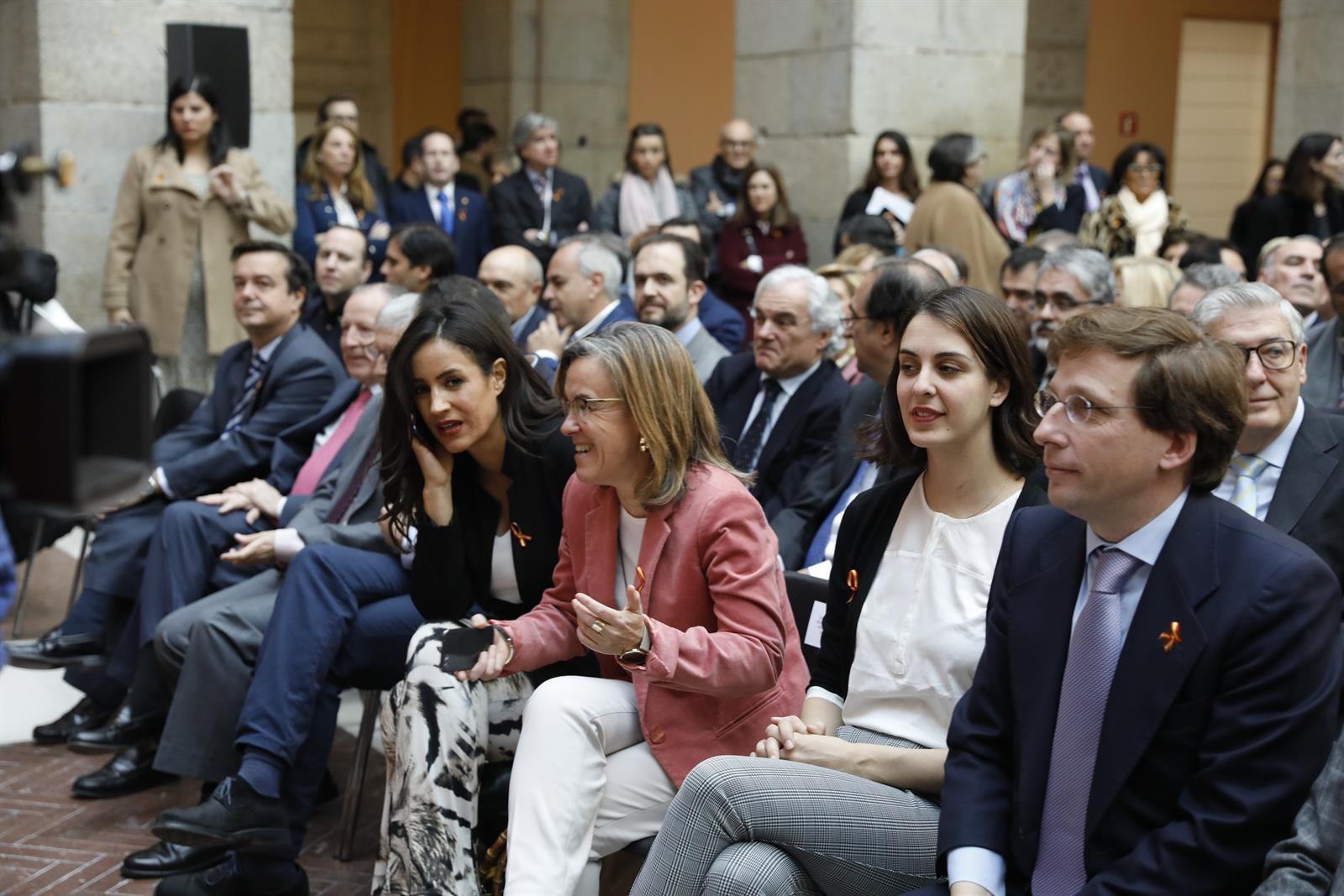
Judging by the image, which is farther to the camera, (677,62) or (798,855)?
(677,62)

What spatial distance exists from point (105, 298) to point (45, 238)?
0.49 meters

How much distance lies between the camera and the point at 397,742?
3.58 meters

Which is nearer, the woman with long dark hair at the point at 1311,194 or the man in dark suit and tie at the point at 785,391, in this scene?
the man in dark suit and tie at the point at 785,391

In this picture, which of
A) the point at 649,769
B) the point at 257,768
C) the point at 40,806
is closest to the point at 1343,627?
the point at 649,769

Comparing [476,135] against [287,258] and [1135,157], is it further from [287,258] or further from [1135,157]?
[287,258]

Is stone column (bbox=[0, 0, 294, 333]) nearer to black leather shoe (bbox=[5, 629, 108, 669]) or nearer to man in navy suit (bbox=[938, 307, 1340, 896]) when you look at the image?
black leather shoe (bbox=[5, 629, 108, 669])

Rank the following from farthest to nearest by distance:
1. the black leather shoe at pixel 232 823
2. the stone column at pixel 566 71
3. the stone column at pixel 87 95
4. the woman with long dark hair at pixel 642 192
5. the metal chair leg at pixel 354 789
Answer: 1. the stone column at pixel 566 71
2. the woman with long dark hair at pixel 642 192
3. the stone column at pixel 87 95
4. the metal chair leg at pixel 354 789
5. the black leather shoe at pixel 232 823

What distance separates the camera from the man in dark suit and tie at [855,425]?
176 inches

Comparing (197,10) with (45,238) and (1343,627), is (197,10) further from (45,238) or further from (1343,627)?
(1343,627)

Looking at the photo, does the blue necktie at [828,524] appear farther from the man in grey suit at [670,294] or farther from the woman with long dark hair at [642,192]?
the woman with long dark hair at [642,192]

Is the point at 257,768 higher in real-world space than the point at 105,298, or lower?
lower

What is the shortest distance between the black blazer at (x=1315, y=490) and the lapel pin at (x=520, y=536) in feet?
5.66

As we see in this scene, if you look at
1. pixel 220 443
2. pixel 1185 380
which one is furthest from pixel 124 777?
pixel 1185 380

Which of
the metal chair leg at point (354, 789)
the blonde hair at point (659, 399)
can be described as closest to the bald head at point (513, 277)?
the metal chair leg at point (354, 789)
